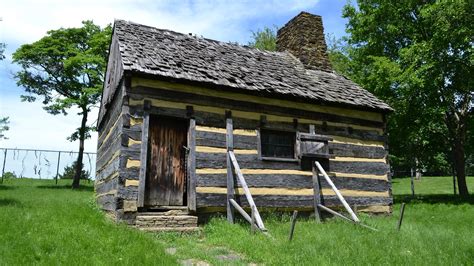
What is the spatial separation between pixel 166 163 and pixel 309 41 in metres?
8.47

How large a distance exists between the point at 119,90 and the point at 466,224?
9.52 m

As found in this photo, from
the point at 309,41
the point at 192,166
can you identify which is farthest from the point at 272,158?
the point at 309,41

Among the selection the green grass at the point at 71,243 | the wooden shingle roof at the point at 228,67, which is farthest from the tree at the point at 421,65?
the green grass at the point at 71,243

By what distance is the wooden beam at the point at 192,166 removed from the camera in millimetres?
8977

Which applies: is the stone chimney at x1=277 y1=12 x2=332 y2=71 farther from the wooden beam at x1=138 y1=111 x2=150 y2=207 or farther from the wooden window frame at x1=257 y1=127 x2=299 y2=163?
the wooden beam at x1=138 y1=111 x2=150 y2=207

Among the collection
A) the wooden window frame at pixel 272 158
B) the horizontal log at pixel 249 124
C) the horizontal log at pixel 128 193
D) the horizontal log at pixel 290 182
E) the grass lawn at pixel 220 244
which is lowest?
the grass lawn at pixel 220 244

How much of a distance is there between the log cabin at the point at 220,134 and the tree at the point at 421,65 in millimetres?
5899

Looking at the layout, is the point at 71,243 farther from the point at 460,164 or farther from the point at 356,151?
the point at 460,164

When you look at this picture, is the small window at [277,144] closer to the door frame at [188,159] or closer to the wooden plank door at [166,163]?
the door frame at [188,159]

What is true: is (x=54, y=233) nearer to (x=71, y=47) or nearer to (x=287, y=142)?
(x=287, y=142)

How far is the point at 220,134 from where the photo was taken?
32.2 feet

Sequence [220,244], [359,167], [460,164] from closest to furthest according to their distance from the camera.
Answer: [220,244] < [359,167] < [460,164]

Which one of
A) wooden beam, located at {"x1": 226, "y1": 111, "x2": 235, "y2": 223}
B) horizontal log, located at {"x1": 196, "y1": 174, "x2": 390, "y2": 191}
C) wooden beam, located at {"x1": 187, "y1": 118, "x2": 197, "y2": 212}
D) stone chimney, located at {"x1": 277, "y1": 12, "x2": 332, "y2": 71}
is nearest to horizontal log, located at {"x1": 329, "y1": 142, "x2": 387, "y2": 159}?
horizontal log, located at {"x1": 196, "y1": 174, "x2": 390, "y2": 191}

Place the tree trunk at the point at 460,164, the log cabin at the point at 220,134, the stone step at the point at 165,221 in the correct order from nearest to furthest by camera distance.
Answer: the stone step at the point at 165,221 < the log cabin at the point at 220,134 < the tree trunk at the point at 460,164
